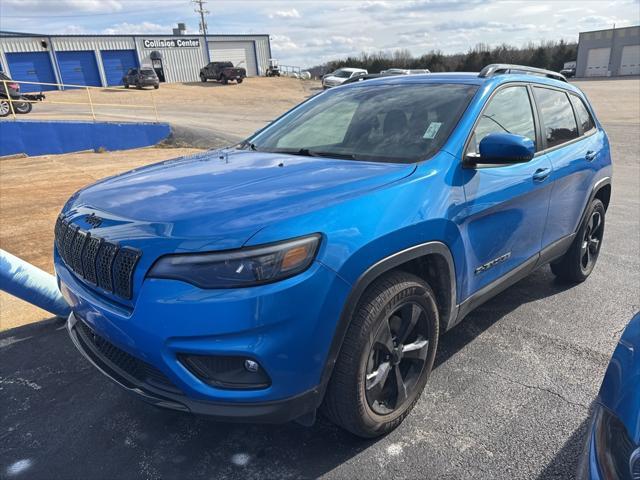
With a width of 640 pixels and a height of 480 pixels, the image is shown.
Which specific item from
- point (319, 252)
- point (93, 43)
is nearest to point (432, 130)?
point (319, 252)

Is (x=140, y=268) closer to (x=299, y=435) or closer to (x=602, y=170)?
(x=299, y=435)

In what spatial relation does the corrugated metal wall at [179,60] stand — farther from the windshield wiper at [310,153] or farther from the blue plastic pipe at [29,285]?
the windshield wiper at [310,153]

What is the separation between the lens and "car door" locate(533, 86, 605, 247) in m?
3.57

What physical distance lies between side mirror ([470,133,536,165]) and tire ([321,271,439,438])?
837 millimetres

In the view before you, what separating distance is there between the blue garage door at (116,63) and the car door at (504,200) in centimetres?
4807

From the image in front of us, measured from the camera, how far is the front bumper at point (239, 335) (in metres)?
1.84

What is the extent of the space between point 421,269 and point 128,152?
13.0 meters

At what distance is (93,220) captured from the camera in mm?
2297

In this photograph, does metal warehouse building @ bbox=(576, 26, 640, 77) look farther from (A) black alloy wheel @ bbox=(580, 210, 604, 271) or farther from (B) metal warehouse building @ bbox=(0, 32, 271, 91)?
(A) black alloy wheel @ bbox=(580, 210, 604, 271)

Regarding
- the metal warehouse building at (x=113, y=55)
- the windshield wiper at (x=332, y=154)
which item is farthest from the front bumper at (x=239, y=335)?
the metal warehouse building at (x=113, y=55)

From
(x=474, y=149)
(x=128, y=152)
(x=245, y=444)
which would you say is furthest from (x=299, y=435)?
(x=128, y=152)

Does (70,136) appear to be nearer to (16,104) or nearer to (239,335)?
(16,104)

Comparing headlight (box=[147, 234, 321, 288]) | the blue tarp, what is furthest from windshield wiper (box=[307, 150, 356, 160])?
the blue tarp

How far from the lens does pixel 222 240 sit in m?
1.89
